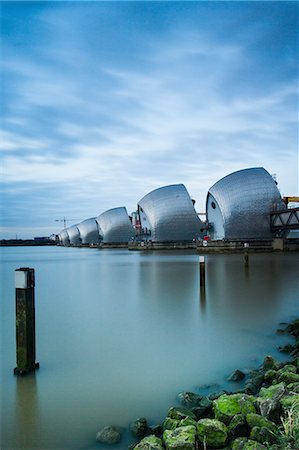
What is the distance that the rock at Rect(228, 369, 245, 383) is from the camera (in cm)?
510

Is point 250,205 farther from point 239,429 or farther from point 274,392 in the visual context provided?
point 239,429

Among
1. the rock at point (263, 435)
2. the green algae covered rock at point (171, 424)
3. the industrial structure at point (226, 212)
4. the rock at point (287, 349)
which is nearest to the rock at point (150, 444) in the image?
the green algae covered rock at point (171, 424)

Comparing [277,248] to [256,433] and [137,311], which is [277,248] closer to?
[137,311]

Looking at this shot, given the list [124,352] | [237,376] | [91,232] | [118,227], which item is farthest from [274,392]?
[91,232]

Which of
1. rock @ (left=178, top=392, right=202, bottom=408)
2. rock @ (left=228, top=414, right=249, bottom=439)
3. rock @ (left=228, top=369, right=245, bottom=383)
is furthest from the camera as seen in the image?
rock @ (left=228, top=369, right=245, bottom=383)

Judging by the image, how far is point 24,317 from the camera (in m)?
5.11

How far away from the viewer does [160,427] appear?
3.78 metres

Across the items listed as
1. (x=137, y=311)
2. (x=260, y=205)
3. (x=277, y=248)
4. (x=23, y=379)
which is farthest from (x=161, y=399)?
(x=260, y=205)

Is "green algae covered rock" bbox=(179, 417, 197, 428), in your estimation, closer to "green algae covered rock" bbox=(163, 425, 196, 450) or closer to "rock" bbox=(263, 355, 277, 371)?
"green algae covered rock" bbox=(163, 425, 196, 450)

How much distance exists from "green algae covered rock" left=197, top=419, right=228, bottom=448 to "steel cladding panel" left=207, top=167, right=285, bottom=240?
42.3 m

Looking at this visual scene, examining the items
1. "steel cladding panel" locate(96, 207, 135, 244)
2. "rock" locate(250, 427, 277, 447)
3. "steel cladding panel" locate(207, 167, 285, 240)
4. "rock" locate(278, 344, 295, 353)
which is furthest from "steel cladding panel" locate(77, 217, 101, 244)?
"rock" locate(250, 427, 277, 447)

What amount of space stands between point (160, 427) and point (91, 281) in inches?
573

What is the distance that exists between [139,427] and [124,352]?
9.26ft

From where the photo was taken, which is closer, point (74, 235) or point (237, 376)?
point (237, 376)
